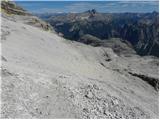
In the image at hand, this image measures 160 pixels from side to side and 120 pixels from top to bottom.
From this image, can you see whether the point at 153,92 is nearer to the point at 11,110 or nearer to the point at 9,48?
the point at 9,48

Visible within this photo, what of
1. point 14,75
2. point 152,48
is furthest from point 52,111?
point 152,48

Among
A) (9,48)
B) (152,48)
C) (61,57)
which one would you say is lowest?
(152,48)

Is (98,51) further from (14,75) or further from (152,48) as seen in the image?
(152,48)

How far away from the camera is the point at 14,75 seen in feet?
54.6

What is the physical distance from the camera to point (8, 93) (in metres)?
15.1

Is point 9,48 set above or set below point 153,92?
above

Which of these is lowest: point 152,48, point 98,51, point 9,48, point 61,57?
point 152,48

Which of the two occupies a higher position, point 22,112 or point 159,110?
point 22,112

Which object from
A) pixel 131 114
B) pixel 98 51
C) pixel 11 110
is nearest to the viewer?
pixel 11 110

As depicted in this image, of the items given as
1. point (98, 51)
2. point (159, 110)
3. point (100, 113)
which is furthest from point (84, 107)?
point (98, 51)

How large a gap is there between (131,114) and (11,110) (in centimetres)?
488

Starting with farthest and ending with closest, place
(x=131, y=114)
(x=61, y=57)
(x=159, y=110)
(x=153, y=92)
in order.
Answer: (x=61, y=57) → (x=153, y=92) → (x=159, y=110) → (x=131, y=114)

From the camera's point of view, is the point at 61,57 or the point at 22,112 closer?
the point at 22,112

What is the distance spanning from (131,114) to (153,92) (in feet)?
42.4
